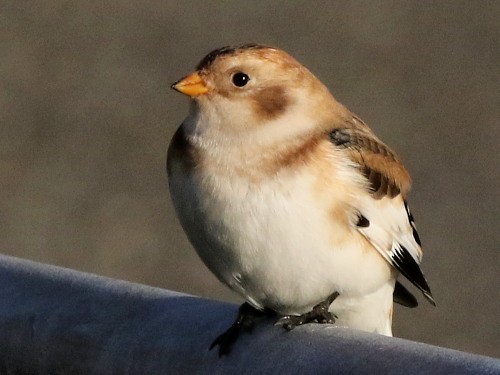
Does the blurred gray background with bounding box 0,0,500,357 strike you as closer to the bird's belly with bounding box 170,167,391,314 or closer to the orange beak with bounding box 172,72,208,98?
the bird's belly with bounding box 170,167,391,314

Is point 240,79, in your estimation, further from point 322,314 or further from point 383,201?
point 322,314

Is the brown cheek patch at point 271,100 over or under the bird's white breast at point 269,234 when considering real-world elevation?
over

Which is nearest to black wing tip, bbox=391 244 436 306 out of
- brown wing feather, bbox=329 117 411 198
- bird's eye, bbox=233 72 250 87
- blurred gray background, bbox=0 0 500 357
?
brown wing feather, bbox=329 117 411 198

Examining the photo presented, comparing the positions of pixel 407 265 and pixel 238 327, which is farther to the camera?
pixel 407 265

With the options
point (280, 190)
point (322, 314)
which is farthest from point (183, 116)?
point (280, 190)

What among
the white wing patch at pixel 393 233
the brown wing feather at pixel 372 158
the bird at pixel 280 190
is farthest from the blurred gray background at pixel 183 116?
the bird at pixel 280 190

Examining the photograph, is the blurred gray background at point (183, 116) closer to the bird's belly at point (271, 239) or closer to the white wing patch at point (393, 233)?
the white wing patch at point (393, 233)

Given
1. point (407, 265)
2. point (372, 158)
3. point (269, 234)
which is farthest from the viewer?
point (407, 265)
